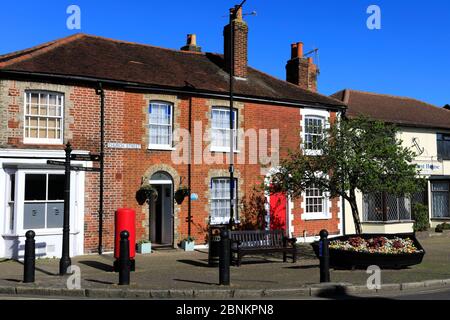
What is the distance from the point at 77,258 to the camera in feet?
49.0

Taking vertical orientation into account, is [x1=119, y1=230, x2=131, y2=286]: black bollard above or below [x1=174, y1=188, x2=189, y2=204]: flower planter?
below

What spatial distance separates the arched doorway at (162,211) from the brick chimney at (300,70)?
9007 millimetres

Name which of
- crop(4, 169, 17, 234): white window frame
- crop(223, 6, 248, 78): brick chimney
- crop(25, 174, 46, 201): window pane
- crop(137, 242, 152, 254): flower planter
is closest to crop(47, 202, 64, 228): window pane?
crop(25, 174, 46, 201): window pane

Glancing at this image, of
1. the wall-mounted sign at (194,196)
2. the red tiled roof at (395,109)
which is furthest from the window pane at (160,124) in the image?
the red tiled roof at (395,109)

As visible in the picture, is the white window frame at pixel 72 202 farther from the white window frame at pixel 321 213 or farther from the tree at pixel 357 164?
the white window frame at pixel 321 213

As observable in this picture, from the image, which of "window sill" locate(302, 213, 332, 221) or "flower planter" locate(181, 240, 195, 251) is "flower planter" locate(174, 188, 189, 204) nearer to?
"flower planter" locate(181, 240, 195, 251)

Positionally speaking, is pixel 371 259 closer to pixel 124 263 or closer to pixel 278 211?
pixel 124 263

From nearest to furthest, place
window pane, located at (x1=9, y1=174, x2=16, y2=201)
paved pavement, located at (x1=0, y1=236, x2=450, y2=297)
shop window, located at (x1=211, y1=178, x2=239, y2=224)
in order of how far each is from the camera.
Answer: paved pavement, located at (x1=0, y1=236, x2=450, y2=297)
window pane, located at (x1=9, y1=174, x2=16, y2=201)
shop window, located at (x1=211, y1=178, x2=239, y2=224)

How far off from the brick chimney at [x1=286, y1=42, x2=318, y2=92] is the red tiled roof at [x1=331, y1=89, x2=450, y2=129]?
2.35 m

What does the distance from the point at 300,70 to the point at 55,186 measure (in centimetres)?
1277

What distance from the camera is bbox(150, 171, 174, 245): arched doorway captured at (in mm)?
17547

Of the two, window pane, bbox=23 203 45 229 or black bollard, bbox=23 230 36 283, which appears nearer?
black bollard, bbox=23 230 36 283

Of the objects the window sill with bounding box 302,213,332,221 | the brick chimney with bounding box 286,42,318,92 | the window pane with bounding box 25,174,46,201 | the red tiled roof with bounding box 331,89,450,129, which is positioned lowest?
the window sill with bounding box 302,213,332,221
